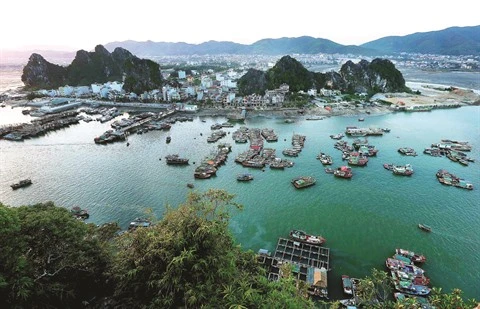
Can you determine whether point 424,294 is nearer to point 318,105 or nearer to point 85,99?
Answer: point 318,105

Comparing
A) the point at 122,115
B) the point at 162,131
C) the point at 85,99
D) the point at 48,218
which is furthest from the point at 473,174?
the point at 85,99

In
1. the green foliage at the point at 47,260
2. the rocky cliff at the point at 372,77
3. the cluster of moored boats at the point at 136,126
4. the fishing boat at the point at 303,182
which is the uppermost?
the rocky cliff at the point at 372,77

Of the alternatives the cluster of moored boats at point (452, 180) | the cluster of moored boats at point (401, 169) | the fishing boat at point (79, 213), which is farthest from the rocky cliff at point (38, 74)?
the cluster of moored boats at point (452, 180)

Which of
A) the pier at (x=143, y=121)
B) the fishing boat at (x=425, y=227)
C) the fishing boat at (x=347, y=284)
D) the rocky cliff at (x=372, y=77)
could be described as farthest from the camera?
the rocky cliff at (x=372, y=77)

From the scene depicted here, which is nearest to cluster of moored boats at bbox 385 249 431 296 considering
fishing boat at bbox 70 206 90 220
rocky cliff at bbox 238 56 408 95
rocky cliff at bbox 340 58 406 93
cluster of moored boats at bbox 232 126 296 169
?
cluster of moored boats at bbox 232 126 296 169

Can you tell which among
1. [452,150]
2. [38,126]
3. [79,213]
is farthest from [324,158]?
[38,126]

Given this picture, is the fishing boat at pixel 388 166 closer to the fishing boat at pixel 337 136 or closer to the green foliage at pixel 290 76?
the fishing boat at pixel 337 136
